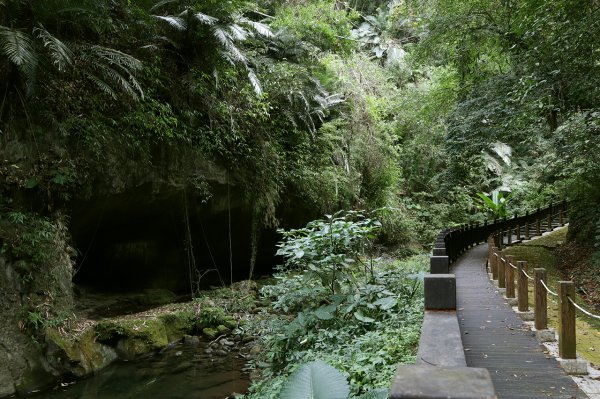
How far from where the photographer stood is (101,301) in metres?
11.6

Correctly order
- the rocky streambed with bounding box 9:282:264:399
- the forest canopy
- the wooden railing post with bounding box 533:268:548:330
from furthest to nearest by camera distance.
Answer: the forest canopy, the rocky streambed with bounding box 9:282:264:399, the wooden railing post with bounding box 533:268:548:330

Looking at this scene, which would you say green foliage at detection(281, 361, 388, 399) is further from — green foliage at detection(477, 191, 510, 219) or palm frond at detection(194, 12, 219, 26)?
green foliage at detection(477, 191, 510, 219)

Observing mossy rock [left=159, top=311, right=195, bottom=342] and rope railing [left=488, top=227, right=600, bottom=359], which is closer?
rope railing [left=488, top=227, right=600, bottom=359]

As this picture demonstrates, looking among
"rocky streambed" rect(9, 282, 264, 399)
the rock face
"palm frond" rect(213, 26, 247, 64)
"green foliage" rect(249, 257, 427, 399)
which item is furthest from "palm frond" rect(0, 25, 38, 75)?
"green foliage" rect(249, 257, 427, 399)

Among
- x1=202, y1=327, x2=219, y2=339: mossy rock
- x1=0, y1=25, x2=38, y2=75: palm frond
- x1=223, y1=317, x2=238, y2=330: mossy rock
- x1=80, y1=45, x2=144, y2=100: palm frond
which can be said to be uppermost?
x1=80, y1=45, x2=144, y2=100: palm frond

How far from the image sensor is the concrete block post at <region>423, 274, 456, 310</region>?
4.88 m

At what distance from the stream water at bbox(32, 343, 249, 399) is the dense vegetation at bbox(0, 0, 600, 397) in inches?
49.4

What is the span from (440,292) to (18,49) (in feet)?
22.7

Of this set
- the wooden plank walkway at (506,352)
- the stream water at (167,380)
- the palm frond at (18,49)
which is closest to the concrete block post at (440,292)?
the wooden plank walkway at (506,352)

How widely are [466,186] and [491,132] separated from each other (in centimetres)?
1582

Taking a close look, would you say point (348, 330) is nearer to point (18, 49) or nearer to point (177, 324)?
point (177, 324)

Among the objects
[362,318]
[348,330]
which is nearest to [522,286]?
[362,318]

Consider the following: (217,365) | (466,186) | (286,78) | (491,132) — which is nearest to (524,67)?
(491,132)

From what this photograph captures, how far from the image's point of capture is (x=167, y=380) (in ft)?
25.8
